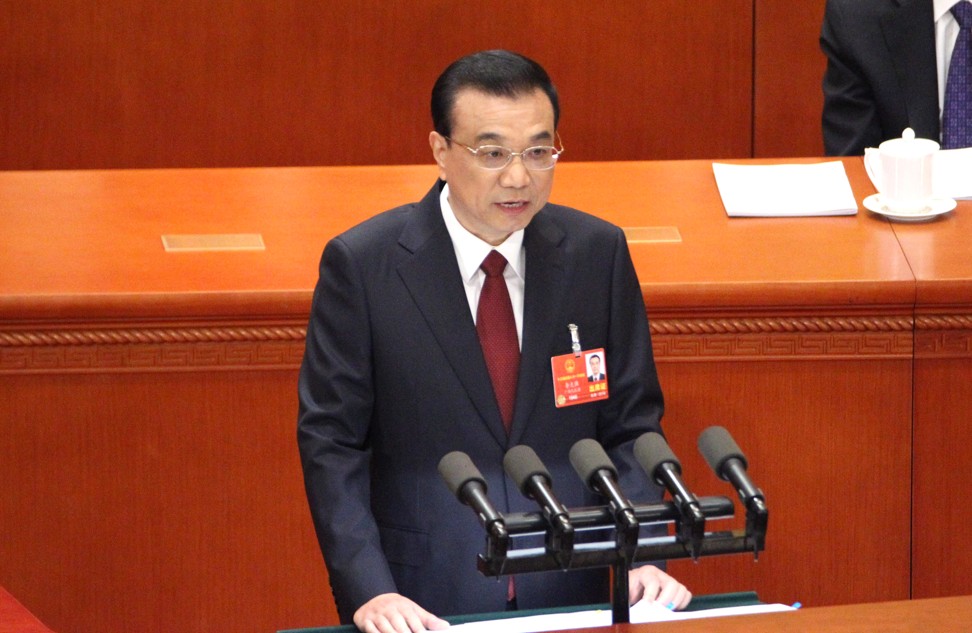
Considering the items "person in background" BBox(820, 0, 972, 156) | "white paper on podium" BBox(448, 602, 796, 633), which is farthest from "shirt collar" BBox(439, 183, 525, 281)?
"person in background" BBox(820, 0, 972, 156)

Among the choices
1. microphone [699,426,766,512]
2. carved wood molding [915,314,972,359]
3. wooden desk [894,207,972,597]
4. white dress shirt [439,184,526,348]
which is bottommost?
wooden desk [894,207,972,597]

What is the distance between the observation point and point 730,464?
5.29 feet

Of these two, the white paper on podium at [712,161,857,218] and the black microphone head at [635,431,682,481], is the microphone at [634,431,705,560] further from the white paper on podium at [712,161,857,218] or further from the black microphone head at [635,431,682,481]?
the white paper on podium at [712,161,857,218]

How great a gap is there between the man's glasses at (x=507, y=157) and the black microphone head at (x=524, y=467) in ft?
2.15

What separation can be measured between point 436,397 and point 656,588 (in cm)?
43

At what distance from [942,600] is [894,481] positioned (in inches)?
48.2

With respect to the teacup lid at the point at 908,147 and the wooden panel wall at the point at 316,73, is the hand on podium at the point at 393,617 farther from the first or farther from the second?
the wooden panel wall at the point at 316,73

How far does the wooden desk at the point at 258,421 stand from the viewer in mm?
2832

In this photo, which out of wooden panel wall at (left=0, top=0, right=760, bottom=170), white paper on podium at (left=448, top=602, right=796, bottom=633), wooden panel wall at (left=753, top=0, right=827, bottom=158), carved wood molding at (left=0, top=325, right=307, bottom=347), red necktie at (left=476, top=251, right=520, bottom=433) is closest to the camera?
white paper on podium at (left=448, top=602, right=796, bottom=633)

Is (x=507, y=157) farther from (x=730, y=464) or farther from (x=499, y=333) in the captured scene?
(x=730, y=464)

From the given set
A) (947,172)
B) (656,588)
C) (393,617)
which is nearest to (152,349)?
(393,617)

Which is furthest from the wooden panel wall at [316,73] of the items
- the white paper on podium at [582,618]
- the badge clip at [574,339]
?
the white paper on podium at [582,618]

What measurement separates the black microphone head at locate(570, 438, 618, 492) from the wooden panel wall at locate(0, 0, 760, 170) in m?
3.33

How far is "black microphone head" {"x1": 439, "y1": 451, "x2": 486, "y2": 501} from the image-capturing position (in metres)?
1.58
